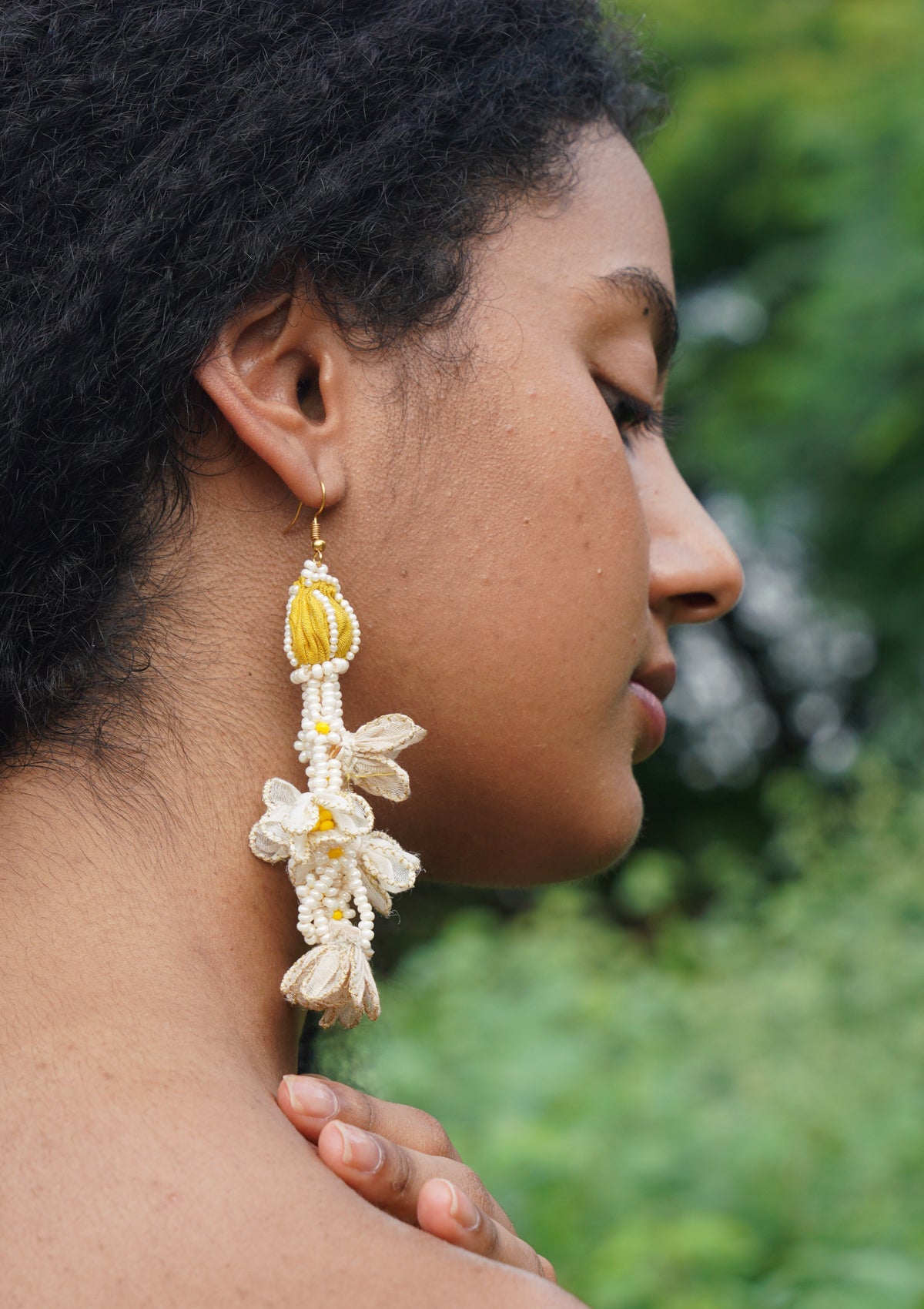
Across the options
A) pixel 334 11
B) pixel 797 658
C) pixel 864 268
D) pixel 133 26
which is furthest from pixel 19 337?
pixel 797 658

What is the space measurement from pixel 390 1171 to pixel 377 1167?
2cm

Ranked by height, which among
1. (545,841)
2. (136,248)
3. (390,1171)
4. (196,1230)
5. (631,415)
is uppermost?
(136,248)

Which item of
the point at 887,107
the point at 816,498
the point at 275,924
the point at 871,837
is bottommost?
the point at 816,498

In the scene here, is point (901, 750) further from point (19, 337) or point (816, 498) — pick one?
point (19, 337)

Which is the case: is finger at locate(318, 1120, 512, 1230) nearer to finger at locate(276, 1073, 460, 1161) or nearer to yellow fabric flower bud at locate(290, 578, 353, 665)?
finger at locate(276, 1073, 460, 1161)

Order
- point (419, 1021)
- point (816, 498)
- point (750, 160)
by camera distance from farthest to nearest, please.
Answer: point (750, 160) < point (816, 498) < point (419, 1021)

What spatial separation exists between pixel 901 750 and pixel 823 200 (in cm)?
348

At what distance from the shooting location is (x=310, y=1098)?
4.17ft

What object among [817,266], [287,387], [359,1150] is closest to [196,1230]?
[359,1150]

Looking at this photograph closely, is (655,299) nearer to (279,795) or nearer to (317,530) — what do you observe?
(317,530)

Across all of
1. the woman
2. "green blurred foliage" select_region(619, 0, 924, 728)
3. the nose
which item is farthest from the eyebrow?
"green blurred foliage" select_region(619, 0, 924, 728)

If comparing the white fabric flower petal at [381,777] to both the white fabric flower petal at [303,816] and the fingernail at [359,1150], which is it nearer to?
the white fabric flower petal at [303,816]

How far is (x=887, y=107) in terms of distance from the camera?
24.3ft

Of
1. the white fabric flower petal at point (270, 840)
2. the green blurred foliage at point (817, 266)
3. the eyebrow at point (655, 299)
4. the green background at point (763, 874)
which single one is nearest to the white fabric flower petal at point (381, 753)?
→ the white fabric flower petal at point (270, 840)
